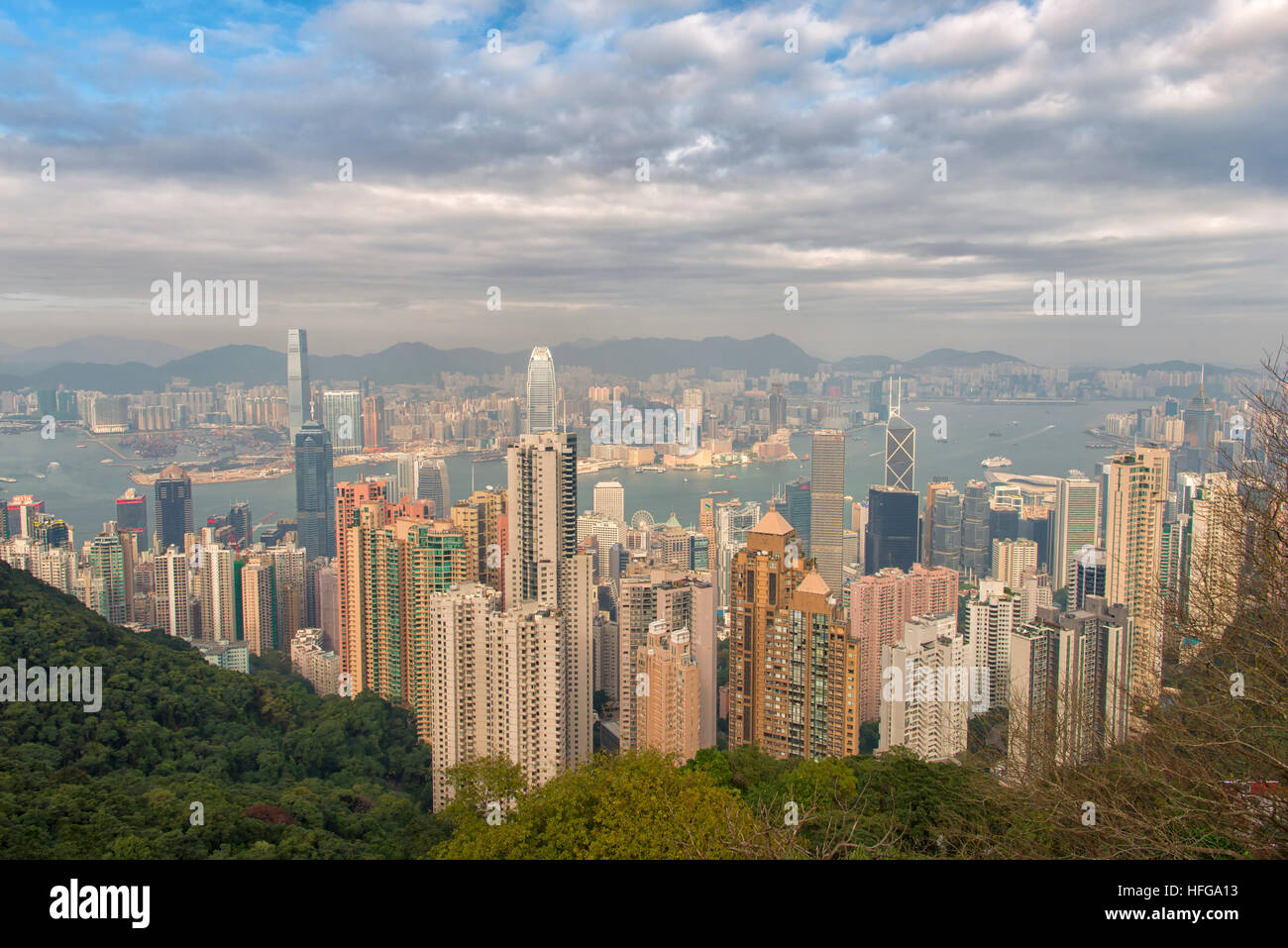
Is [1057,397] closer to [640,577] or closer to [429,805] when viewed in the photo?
[640,577]

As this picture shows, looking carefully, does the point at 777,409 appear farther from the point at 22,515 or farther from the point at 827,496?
the point at 22,515

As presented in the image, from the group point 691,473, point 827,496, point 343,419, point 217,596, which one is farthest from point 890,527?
point 217,596

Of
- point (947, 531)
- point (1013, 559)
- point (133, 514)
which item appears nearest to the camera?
point (1013, 559)

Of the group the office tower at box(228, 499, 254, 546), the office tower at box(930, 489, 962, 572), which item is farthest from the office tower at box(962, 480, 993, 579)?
the office tower at box(228, 499, 254, 546)

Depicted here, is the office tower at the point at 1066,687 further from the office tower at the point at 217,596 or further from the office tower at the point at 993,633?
the office tower at the point at 217,596

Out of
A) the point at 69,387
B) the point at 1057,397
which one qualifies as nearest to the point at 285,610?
the point at 69,387

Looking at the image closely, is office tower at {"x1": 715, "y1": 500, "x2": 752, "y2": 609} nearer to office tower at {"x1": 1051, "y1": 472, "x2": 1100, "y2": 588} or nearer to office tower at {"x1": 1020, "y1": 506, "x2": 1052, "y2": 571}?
office tower at {"x1": 1020, "y1": 506, "x2": 1052, "y2": 571}
